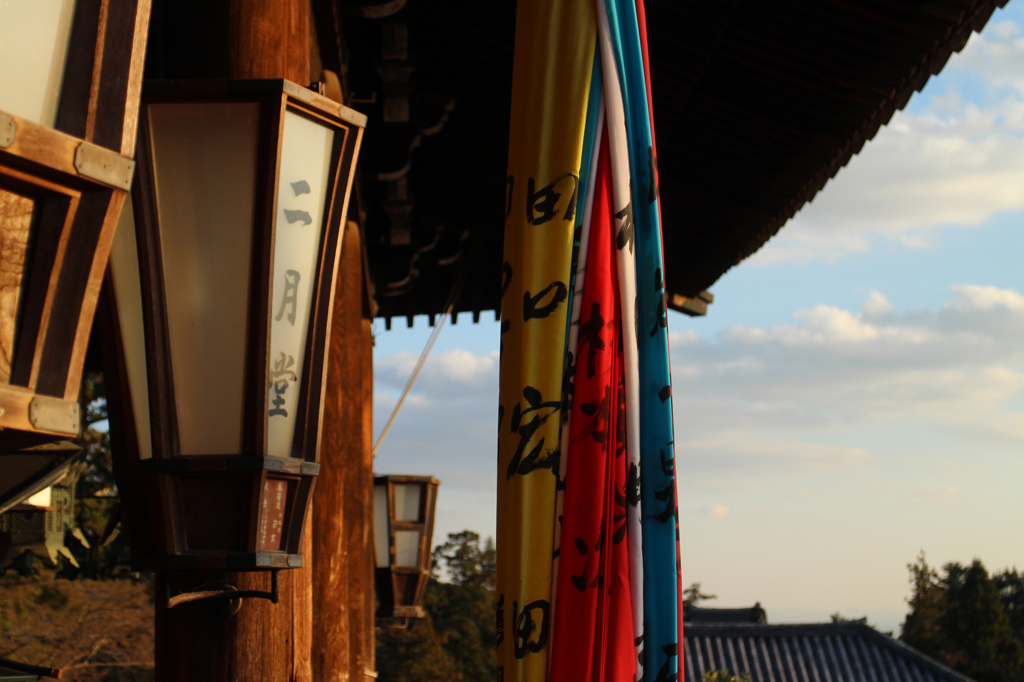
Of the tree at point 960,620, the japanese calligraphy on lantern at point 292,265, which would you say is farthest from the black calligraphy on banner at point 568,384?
the tree at point 960,620

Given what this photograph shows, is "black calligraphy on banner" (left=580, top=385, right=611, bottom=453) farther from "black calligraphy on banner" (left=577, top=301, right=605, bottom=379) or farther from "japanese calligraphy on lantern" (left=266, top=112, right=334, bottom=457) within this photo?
"japanese calligraphy on lantern" (left=266, top=112, right=334, bottom=457)

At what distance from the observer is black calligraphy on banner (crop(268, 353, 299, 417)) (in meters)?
2.13

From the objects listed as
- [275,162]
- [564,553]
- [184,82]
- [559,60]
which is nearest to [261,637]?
[564,553]

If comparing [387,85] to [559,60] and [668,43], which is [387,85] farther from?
[559,60]

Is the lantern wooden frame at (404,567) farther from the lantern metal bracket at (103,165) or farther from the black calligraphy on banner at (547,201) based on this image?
the lantern metal bracket at (103,165)

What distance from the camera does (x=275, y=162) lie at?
6.92 feet

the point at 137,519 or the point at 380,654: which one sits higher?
the point at 137,519

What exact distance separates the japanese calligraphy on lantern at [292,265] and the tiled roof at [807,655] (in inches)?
693

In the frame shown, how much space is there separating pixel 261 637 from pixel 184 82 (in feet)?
4.09

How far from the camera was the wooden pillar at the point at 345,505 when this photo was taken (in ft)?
13.5

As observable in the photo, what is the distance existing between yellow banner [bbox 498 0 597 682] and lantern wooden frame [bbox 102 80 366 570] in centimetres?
59

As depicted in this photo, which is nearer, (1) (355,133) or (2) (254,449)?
(2) (254,449)

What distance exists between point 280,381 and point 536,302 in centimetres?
71

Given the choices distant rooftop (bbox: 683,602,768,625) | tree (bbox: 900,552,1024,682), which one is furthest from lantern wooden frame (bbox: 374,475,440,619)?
tree (bbox: 900,552,1024,682)
